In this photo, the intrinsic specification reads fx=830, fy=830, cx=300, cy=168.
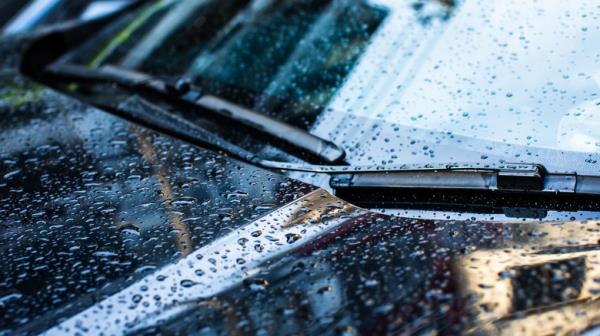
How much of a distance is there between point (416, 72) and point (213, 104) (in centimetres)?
56

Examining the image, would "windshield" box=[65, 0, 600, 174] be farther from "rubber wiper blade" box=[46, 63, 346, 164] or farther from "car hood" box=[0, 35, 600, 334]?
"car hood" box=[0, 35, 600, 334]

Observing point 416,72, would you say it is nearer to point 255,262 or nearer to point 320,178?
point 320,178

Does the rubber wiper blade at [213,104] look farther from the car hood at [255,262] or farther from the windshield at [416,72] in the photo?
the car hood at [255,262]

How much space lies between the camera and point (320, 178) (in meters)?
1.91

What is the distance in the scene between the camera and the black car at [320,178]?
1.42 m

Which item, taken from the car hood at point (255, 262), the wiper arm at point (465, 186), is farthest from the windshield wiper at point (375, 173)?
the car hood at point (255, 262)

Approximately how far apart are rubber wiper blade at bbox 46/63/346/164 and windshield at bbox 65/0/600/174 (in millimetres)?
42

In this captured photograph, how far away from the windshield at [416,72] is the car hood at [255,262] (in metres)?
0.26

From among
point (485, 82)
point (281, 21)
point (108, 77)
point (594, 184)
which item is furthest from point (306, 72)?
point (594, 184)

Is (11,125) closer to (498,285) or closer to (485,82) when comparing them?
(485,82)

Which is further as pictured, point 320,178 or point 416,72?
point 416,72

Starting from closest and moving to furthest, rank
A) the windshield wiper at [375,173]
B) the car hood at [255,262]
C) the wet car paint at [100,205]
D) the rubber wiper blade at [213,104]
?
the car hood at [255,262] → the wet car paint at [100,205] → the windshield wiper at [375,173] → the rubber wiper blade at [213,104]

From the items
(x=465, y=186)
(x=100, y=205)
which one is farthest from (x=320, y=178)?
(x=100, y=205)

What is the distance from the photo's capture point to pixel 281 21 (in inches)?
100.0
